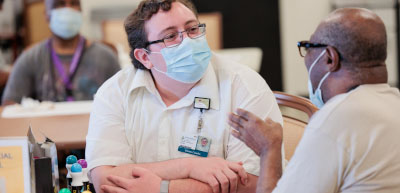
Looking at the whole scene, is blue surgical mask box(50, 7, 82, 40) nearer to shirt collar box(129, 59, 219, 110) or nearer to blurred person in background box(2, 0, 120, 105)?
blurred person in background box(2, 0, 120, 105)

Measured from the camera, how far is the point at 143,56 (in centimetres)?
211

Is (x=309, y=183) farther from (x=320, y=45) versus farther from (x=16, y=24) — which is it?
(x=16, y=24)

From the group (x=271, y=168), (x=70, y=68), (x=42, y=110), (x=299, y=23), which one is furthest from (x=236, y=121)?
(x=299, y=23)

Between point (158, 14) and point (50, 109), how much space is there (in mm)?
1393

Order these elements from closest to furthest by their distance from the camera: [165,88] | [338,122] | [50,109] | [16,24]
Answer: [338,122] < [165,88] < [50,109] < [16,24]

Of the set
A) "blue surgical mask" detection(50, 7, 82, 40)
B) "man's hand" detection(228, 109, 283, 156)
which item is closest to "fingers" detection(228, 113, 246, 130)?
"man's hand" detection(228, 109, 283, 156)

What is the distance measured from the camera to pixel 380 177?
4.21 feet

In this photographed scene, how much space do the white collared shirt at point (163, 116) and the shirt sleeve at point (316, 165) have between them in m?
0.56

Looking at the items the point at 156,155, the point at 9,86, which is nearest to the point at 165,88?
the point at 156,155

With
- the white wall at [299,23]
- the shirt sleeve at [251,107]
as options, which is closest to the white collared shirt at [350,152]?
the shirt sleeve at [251,107]

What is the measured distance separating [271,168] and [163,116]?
0.67 m

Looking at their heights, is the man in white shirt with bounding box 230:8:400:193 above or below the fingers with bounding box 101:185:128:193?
above

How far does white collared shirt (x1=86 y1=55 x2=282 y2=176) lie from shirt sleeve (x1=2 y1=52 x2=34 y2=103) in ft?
5.85

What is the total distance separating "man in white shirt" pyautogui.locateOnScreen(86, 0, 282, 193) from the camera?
184 cm
